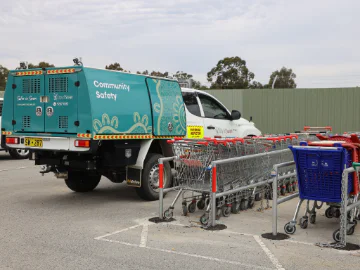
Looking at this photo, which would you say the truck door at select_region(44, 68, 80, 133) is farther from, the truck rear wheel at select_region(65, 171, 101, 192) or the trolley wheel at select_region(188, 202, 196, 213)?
the trolley wheel at select_region(188, 202, 196, 213)

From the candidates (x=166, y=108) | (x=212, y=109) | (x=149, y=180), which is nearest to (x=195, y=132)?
(x=212, y=109)

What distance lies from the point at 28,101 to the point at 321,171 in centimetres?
549

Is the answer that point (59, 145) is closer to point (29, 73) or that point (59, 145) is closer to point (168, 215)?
point (29, 73)

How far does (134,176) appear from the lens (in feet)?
28.0

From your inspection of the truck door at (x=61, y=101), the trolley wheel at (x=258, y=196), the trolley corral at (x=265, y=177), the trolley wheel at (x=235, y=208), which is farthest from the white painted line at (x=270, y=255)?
the truck door at (x=61, y=101)

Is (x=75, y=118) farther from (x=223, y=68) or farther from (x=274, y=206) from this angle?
(x=223, y=68)

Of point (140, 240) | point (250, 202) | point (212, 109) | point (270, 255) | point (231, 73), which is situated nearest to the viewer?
point (270, 255)

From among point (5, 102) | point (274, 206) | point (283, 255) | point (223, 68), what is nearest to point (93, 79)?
point (5, 102)

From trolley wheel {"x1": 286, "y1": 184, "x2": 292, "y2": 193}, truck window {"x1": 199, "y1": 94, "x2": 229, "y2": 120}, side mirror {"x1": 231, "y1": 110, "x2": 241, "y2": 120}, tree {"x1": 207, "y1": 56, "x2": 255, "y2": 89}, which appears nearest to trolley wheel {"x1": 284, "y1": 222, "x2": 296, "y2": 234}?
trolley wheel {"x1": 286, "y1": 184, "x2": 292, "y2": 193}

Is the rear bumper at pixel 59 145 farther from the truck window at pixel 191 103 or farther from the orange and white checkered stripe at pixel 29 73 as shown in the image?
the truck window at pixel 191 103

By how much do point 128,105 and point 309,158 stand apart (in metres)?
3.58

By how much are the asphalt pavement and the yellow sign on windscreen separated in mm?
2188

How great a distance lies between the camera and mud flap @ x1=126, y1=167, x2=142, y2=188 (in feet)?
27.8

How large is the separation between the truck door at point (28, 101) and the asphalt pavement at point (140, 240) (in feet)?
5.12
